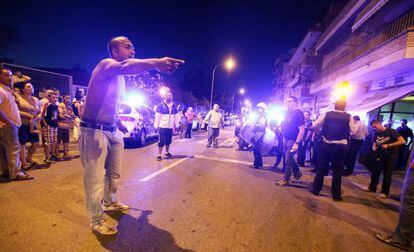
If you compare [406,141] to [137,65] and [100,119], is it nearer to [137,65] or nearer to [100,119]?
[137,65]

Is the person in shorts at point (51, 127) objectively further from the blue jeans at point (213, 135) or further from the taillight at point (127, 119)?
the blue jeans at point (213, 135)

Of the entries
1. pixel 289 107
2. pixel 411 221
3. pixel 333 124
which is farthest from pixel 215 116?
pixel 411 221

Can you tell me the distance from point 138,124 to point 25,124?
12.8ft

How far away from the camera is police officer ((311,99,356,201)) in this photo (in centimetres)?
432

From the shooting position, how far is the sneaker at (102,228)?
256cm

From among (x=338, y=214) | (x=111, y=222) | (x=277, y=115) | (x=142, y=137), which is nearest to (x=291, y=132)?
(x=338, y=214)

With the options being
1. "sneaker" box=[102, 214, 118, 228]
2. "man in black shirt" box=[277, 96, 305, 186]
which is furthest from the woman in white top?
"man in black shirt" box=[277, 96, 305, 186]

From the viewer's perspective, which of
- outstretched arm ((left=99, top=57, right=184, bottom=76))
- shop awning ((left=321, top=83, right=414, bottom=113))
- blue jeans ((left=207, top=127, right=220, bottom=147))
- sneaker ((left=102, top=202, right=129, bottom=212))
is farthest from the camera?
blue jeans ((left=207, top=127, right=220, bottom=147))

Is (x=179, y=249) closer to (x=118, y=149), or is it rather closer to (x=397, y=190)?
(x=118, y=149)

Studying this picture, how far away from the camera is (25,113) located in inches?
192

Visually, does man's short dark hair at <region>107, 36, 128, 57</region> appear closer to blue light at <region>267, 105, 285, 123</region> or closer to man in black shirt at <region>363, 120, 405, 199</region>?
blue light at <region>267, 105, 285, 123</region>

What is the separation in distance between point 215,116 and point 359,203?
21.5 ft

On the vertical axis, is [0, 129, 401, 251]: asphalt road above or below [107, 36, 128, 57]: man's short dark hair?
below

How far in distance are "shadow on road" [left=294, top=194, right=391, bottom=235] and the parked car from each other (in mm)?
6059
